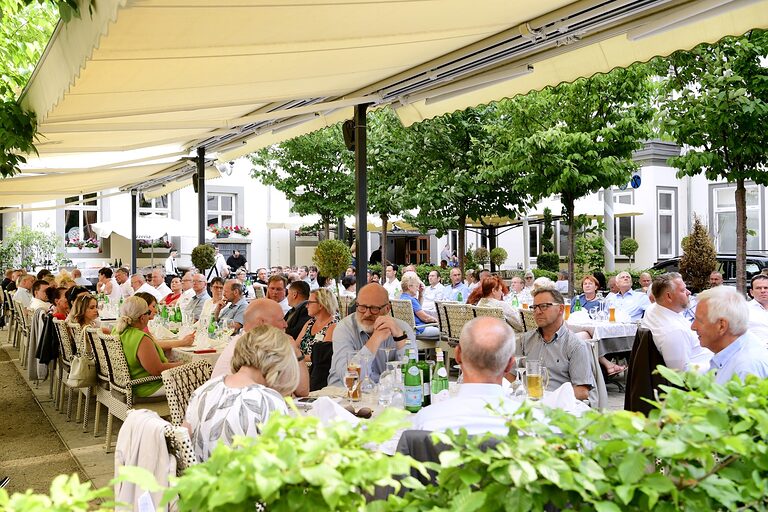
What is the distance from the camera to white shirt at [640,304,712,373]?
482 cm

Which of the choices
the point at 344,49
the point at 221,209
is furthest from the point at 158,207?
the point at 344,49

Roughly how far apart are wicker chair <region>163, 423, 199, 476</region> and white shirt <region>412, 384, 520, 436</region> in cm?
86

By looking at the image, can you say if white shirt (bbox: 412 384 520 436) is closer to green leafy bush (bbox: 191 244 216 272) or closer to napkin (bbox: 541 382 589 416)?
napkin (bbox: 541 382 589 416)

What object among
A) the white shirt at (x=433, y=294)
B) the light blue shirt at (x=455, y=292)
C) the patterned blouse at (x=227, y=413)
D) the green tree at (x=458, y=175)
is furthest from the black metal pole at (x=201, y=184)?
the patterned blouse at (x=227, y=413)

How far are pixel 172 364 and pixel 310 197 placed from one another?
14.5 meters

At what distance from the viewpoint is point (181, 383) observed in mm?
4207

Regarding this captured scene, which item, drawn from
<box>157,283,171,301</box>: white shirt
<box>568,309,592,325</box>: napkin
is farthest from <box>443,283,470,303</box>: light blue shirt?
<box>157,283,171,301</box>: white shirt

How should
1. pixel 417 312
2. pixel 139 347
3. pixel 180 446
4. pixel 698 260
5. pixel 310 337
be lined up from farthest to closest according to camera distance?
1. pixel 698 260
2. pixel 417 312
3. pixel 310 337
4. pixel 139 347
5. pixel 180 446

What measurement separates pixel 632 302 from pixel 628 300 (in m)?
0.10

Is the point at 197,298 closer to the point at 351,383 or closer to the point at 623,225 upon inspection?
the point at 351,383

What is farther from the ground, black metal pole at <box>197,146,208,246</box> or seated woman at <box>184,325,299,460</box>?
black metal pole at <box>197,146,208,246</box>

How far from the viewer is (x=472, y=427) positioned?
99.8 inches

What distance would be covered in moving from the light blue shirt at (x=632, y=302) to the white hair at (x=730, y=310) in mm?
4697

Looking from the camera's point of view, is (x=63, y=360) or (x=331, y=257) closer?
(x=63, y=360)
